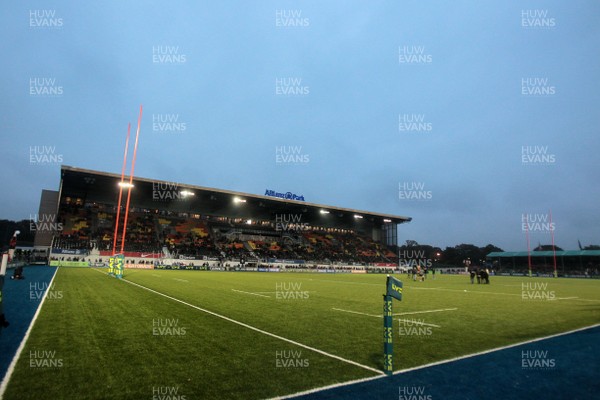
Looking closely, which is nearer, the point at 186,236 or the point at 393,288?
the point at 393,288

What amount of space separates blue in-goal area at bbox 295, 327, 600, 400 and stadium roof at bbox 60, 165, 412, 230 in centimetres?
4709

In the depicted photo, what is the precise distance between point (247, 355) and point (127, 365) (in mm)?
1822

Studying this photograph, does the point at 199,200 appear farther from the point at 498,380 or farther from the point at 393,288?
the point at 498,380

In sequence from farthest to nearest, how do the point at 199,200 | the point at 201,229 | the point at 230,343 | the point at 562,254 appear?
the point at 562,254 < the point at 199,200 < the point at 201,229 < the point at 230,343

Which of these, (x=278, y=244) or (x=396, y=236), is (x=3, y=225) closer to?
(x=278, y=244)

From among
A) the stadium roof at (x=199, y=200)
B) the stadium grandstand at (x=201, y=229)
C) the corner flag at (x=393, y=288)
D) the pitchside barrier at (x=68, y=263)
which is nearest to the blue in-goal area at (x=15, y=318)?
the corner flag at (x=393, y=288)

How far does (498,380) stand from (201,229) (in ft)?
184

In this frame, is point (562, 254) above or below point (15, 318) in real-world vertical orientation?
above

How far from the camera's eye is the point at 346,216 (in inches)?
2872

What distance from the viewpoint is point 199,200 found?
5878 cm

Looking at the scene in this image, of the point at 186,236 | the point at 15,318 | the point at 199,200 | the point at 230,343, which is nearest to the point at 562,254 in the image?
the point at 199,200

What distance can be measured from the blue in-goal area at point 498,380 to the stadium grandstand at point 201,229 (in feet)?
140

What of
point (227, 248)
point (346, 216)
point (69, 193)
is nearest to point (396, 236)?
point (346, 216)

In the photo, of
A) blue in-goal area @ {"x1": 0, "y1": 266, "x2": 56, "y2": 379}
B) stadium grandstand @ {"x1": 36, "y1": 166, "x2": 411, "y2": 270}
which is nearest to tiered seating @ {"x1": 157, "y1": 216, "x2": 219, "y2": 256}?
stadium grandstand @ {"x1": 36, "y1": 166, "x2": 411, "y2": 270}
